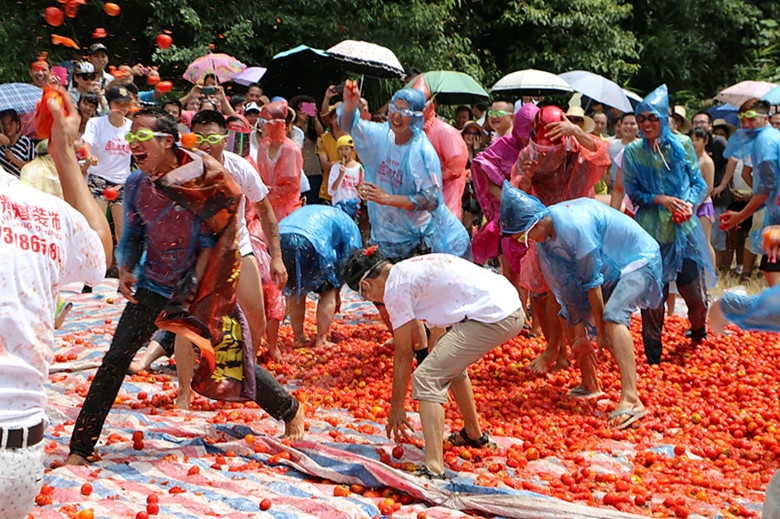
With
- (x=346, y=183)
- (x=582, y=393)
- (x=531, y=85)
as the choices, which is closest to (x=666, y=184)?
(x=582, y=393)

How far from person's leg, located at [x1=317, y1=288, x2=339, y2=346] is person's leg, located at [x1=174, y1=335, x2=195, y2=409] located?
83.6 inches

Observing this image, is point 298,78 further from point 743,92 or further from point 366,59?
point 743,92

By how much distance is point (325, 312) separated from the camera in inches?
348

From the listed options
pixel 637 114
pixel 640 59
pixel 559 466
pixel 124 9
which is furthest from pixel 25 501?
pixel 640 59

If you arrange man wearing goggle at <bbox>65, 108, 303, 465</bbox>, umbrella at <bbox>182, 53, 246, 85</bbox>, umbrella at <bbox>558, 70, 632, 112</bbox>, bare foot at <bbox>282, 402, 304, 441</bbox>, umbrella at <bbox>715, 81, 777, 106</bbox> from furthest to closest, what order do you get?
umbrella at <bbox>715, 81, 777, 106</bbox> → umbrella at <bbox>558, 70, 632, 112</bbox> → umbrella at <bbox>182, 53, 246, 85</bbox> → bare foot at <bbox>282, 402, 304, 441</bbox> → man wearing goggle at <bbox>65, 108, 303, 465</bbox>

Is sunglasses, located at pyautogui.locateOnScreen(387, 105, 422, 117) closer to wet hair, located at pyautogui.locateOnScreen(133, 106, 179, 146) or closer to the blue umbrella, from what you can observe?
wet hair, located at pyautogui.locateOnScreen(133, 106, 179, 146)

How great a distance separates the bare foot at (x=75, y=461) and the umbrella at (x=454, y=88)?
33.6ft

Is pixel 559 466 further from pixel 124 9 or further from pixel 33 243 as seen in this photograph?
pixel 124 9

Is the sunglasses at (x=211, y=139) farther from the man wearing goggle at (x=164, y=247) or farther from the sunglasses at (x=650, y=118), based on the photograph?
the sunglasses at (x=650, y=118)

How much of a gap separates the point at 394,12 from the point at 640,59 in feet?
23.7

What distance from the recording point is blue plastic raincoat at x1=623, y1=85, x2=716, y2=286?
8117mm

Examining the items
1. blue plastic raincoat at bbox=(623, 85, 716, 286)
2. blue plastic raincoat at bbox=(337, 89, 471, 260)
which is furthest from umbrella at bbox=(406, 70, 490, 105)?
blue plastic raincoat at bbox=(337, 89, 471, 260)

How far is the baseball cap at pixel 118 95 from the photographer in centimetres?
992

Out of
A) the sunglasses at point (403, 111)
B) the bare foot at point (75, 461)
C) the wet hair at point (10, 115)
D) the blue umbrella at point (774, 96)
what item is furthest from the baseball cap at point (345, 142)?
the bare foot at point (75, 461)
